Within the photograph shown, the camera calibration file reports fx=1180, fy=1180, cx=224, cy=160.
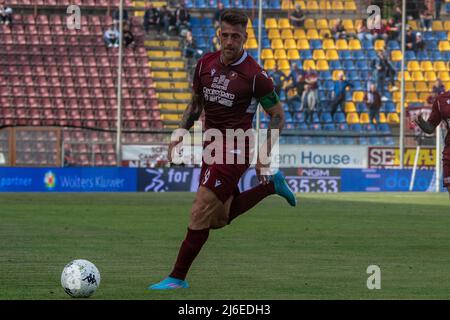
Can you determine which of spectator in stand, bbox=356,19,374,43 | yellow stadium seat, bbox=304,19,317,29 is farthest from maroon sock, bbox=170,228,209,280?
yellow stadium seat, bbox=304,19,317,29

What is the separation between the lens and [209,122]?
458 inches

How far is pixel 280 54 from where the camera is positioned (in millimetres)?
48281

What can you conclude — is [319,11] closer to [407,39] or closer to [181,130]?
[407,39]

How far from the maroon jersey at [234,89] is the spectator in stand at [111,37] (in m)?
34.7

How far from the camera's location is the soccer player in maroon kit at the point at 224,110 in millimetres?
11211

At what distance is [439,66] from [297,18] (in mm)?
6237

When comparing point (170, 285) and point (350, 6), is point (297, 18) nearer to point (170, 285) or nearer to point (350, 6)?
point (350, 6)

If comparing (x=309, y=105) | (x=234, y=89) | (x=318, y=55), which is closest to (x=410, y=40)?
(x=318, y=55)

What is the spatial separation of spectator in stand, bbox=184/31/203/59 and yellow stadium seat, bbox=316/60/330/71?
16.1 feet

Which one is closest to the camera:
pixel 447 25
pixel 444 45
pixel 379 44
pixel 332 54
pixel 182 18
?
pixel 182 18

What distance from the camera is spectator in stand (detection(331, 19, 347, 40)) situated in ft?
163
